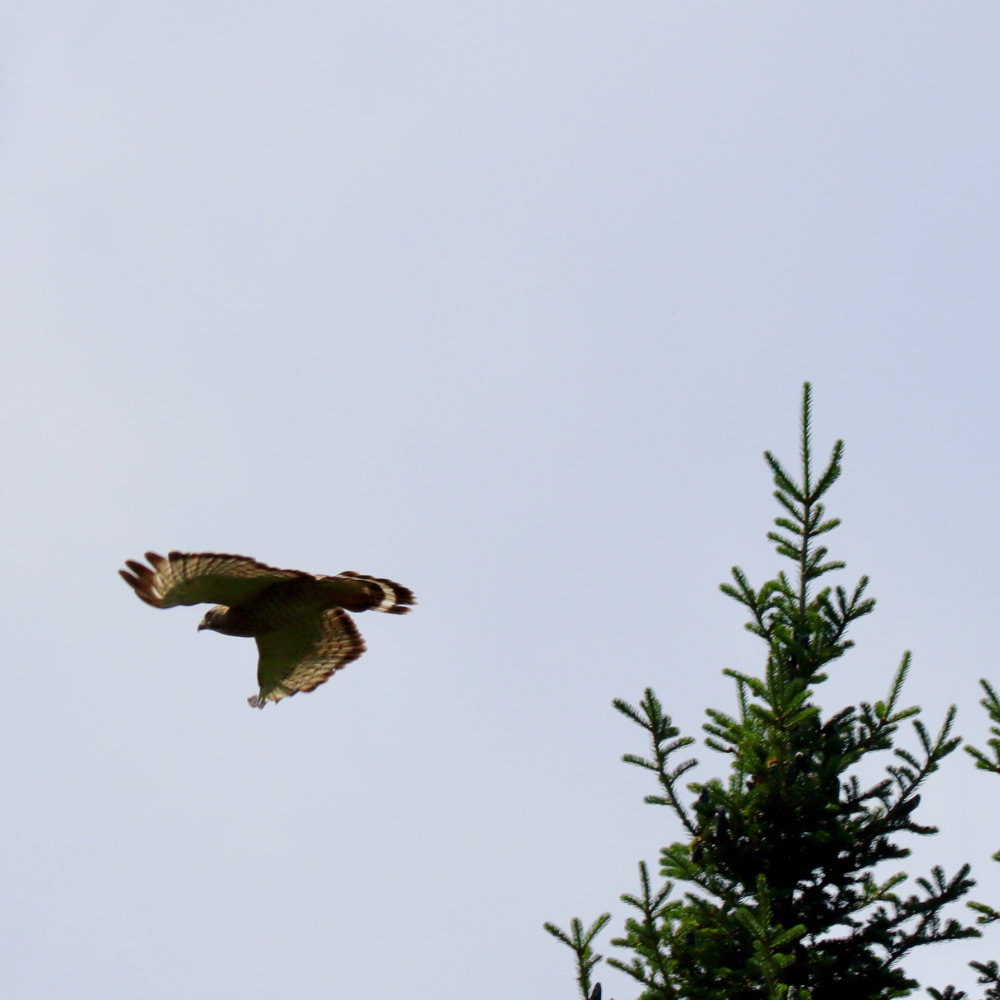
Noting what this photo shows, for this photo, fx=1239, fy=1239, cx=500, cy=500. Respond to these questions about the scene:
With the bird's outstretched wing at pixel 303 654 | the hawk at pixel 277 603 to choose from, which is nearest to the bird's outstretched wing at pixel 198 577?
the hawk at pixel 277 603

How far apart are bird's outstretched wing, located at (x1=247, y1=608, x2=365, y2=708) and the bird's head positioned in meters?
0.39

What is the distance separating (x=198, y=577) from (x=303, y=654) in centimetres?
164

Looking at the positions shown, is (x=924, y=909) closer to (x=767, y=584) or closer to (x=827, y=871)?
(x=827, y=871)

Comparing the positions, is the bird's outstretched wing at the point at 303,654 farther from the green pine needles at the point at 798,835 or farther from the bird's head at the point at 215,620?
the green pine needles at the point at 798,835

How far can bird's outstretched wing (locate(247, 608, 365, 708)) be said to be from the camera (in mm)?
8984

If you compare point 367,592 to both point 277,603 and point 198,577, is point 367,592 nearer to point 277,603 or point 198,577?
point 277,603

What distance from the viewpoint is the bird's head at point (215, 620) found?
340 inches

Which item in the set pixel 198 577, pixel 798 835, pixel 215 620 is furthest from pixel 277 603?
pixel 798 835

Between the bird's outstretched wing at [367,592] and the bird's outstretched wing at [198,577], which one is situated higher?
the bird's outstretched wing at [367,592]

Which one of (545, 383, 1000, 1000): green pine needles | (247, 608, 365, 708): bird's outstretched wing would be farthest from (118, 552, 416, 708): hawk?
(545, 383, 1000, 1000): green pine needles

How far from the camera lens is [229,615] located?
338 inches

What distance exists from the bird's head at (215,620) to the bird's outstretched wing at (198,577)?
26cm

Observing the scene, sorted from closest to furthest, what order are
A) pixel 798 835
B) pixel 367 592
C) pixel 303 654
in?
pixel 798 835 → pixel 367 592 → pixel 303 654

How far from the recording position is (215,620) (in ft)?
28.4
